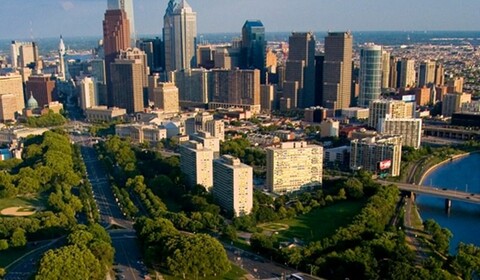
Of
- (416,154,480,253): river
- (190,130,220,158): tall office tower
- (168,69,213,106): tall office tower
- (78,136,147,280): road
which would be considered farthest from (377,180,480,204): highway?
(168,69,213,106): tall office tower

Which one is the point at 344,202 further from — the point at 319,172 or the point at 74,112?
the point at 74,112

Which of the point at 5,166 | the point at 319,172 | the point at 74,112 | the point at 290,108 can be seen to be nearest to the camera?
the point at 319,172

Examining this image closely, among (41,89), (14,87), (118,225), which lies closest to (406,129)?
(118,225)

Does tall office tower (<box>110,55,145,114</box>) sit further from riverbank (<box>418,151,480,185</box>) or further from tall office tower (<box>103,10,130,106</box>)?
riverbank (<box>418,151,480,185</box>)

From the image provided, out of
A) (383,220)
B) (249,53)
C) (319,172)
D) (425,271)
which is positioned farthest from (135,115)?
(425,271)

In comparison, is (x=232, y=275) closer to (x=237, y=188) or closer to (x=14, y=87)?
(x=237, y=188)

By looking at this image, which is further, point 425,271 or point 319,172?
point 319,172

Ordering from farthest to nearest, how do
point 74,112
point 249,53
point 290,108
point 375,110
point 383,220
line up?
point 249,53 → point 74,112 → point 290,108 → point 375,110 → point 383,220

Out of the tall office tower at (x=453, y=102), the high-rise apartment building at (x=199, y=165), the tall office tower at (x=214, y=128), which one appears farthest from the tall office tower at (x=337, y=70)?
the high-rise apartment building at (x=199, y=165)
